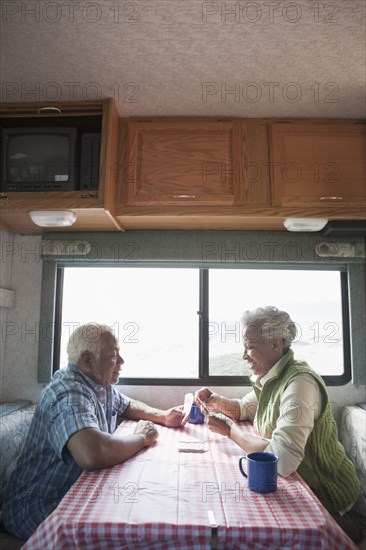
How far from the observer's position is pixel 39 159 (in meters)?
2.33

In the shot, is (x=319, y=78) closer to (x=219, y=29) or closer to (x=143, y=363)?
(x=219, y=29)

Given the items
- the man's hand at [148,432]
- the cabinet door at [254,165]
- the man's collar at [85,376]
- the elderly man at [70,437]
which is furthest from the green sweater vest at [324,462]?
the cabinet door at [254,165]

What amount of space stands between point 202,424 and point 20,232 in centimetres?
169

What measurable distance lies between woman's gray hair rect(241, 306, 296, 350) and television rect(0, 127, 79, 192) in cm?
119

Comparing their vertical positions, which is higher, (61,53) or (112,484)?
(61,53)

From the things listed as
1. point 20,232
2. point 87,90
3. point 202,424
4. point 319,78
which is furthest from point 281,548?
point 20,232

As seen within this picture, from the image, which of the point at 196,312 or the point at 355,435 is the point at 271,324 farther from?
the point at 355,435

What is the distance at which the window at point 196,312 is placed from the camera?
9.34ft

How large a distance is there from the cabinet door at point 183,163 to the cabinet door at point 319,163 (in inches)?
10.0

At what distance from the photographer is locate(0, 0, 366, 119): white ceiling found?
1653mm

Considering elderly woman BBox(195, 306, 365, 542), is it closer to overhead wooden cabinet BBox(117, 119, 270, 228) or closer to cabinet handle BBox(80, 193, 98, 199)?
overhead wooden cabinet BBox(117, 119, 270, 228)

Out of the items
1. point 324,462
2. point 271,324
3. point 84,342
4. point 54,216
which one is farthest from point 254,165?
point 324,462

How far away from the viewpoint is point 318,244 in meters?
2.76

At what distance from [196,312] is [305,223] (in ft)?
3.06
